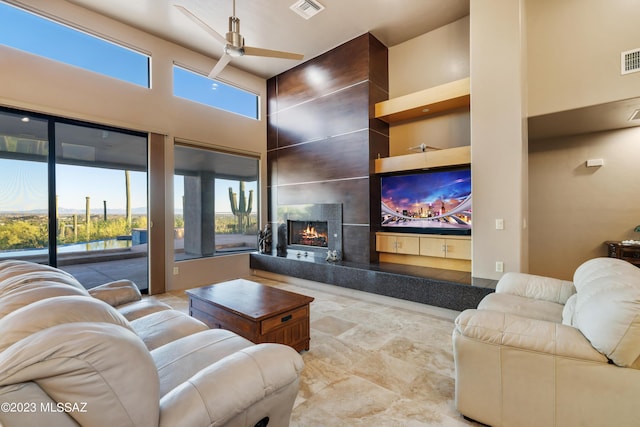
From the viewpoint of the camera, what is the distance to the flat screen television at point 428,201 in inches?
156

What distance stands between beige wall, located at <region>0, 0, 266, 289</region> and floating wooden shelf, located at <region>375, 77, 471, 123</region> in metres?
2.70

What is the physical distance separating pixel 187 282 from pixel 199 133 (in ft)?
8.37

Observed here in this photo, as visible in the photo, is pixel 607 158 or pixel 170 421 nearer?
pixel 170 421

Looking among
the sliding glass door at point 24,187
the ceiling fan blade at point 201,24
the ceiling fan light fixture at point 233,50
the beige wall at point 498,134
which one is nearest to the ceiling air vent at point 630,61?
the beige wall at point 498,134

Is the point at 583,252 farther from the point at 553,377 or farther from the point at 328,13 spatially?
the point at 328,13

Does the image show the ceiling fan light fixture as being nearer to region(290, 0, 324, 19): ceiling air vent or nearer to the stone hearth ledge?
region(290, 0, 324, 19): ceiling air vent

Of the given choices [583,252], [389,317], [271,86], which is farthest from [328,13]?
[583,252]

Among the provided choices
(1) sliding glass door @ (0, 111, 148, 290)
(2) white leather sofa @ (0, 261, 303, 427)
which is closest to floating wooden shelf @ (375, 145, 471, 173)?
(2) white leather sofa @ (0, 261, 303, 427)

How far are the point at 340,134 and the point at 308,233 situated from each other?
6.26 feet

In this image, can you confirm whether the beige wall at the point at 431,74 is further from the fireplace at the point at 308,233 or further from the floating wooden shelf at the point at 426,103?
the fireplace at the point at 308,233

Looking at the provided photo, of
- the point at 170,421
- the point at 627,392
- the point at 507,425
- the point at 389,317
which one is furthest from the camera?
the point at 389,317

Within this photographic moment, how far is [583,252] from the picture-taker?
4238 mm

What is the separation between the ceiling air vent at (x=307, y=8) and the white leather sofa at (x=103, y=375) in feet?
13.1

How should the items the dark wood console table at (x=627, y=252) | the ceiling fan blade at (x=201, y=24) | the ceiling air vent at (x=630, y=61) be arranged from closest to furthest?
the ceiling fan blade at (x=201, y=24), the ceiling air vent at (x=630, y=61), the dark wood console table at (x=627, y=252)
